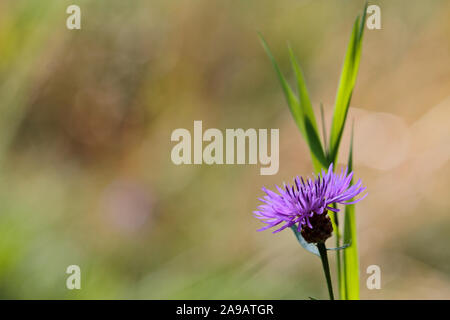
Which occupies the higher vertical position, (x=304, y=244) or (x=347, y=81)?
(x=347, y=81)

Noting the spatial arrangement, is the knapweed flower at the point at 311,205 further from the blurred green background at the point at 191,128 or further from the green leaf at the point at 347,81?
the blurred green background at the point at 191,128

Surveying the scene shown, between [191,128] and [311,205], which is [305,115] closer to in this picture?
[311,205]

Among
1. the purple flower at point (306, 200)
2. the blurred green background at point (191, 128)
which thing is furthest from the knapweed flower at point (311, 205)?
the blurred green background at point (191, 128)

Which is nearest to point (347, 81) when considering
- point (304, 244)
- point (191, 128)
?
point (304, 244)

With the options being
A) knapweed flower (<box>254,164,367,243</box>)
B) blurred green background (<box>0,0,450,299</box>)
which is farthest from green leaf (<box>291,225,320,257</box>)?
blurred green background (<box>0,0,450,299</box>)
